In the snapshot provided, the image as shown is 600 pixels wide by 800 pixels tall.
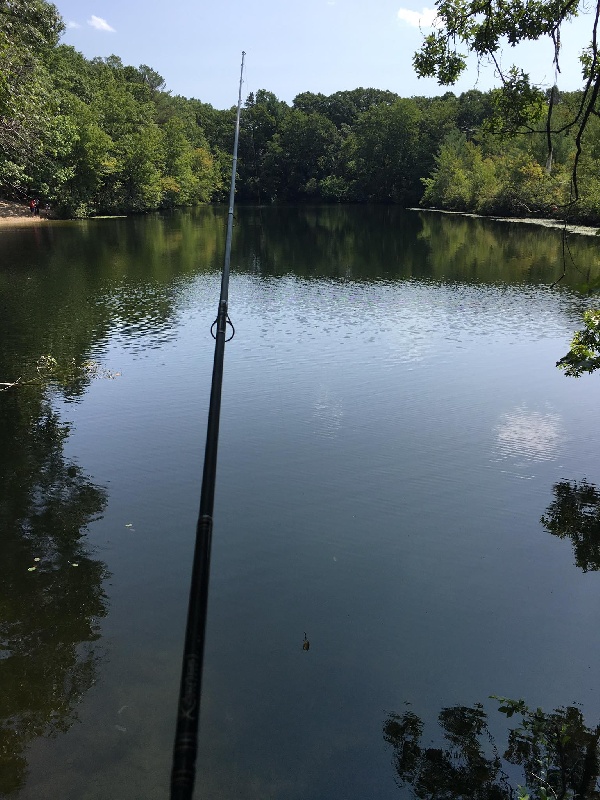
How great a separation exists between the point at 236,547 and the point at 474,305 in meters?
18.7

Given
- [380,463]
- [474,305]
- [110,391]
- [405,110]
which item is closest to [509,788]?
[380,463]

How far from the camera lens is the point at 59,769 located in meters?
5.22

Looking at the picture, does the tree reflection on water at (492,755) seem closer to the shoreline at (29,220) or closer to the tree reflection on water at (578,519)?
the tree reflection on water at (578,519)

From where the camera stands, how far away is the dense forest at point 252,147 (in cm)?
2262

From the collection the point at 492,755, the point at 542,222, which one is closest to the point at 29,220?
the point at 542,222

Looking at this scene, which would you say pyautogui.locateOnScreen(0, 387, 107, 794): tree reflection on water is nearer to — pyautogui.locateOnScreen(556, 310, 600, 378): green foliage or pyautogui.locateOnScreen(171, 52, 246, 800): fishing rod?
pyautogui.locateOnScreen(171, 52, 246, 800): fishing rod

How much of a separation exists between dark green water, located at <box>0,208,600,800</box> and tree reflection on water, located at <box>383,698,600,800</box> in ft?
0.36

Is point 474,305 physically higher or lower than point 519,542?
higher

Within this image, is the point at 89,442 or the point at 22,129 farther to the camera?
the point at 22,129

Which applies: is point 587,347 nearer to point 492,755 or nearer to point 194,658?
point 492,755

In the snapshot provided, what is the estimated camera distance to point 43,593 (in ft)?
24.4

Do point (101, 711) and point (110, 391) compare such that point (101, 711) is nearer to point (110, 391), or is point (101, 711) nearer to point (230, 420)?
point (230, 420)

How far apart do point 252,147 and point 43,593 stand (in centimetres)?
11826

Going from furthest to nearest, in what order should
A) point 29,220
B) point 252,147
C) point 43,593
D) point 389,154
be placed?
point 252,147 → point 389,154 → point 29,220 → point 43,593
